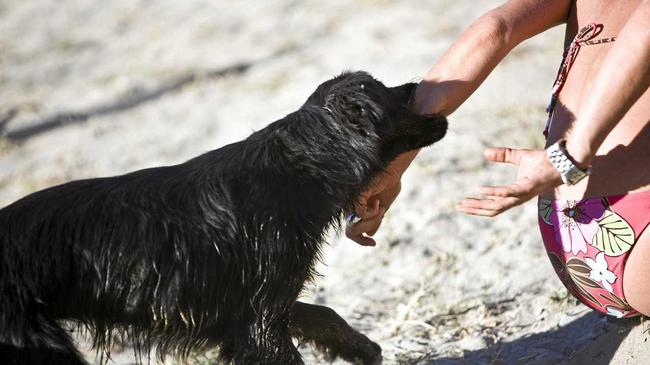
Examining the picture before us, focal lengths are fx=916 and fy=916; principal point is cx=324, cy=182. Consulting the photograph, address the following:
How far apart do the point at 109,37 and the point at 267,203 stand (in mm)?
6700

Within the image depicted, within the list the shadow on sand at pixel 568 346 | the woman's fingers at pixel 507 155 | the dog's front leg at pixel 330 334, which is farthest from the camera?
the dog's front leg at pixel 330 334

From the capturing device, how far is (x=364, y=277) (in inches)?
206

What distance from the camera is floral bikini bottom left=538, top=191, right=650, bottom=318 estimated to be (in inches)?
125

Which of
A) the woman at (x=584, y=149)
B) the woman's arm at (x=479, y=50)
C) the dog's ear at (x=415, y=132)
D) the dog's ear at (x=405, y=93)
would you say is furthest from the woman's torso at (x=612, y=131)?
the dog's ear at (x=405, y=93)

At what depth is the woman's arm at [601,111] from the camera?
279 centimetres

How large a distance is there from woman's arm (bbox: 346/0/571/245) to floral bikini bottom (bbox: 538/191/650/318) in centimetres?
56

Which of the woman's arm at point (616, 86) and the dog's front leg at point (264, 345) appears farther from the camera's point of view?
the dog's front leg at point (264, 345)

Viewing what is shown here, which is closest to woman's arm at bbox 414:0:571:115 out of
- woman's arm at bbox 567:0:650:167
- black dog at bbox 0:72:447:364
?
black dog at bbox 0:72:447:364

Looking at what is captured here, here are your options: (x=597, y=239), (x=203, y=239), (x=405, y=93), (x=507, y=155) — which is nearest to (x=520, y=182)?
(x=507, y=155)

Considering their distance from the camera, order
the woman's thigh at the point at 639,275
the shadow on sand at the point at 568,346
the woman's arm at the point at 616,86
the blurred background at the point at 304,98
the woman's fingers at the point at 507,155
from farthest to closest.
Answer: the blurred background at the point at 304,98
the shadow on sand at the point at 568,346
the woman's thigh at the point at 639,275
the woman's fingers at the point at 507,155
the woman's arm at the point at 616,86

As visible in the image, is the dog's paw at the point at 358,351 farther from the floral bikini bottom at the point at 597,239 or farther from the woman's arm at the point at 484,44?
the woman's arm at the point at 484,44

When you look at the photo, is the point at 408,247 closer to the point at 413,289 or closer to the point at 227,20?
the point at 413,289

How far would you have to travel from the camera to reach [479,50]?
3.47m

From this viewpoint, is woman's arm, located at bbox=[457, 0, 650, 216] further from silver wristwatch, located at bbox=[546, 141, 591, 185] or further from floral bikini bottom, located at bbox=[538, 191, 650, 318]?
floral bikini bottom, located at bbox=[538, 191, 650, 318]
